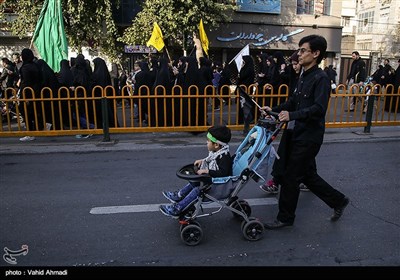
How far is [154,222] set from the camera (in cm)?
393

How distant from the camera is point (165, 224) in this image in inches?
153

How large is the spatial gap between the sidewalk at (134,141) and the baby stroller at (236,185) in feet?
11.9

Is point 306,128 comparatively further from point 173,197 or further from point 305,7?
point 305,7

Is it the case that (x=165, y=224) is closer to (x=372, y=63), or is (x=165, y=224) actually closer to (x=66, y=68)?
(x=66, y=68)

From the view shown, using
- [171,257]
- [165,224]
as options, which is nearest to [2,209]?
[165,224]

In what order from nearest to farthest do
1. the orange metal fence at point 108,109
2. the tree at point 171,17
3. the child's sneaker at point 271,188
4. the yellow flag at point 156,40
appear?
the child's sneaker at point 271,188
the orange metal fence at point 108,109
the yellow flag at point 156,40
the tree at point 171,17

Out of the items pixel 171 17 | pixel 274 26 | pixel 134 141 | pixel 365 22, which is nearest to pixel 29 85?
pixel 134 141

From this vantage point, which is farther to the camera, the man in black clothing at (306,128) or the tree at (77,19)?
the tree at (77,19)

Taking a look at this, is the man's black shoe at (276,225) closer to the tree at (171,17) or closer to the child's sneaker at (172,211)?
the child's sneaker at (172,211)

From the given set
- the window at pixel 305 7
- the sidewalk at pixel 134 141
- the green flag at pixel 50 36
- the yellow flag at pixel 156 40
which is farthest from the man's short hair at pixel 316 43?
the window at pixel 305 7

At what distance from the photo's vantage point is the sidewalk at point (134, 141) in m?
6.91

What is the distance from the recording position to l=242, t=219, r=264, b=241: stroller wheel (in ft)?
11.4

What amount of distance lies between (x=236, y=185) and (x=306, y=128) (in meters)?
0.87

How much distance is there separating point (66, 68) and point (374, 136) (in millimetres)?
7155
